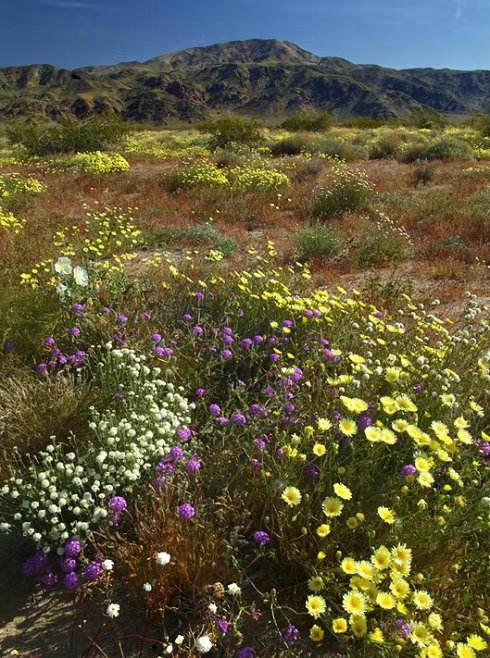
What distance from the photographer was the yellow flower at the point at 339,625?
1691 mm

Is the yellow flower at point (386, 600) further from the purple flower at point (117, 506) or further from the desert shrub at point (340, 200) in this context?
the desert shrub at point (340, 200)

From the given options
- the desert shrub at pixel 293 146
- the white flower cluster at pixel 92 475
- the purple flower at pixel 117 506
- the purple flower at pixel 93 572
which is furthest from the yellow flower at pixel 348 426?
the desert shrub at pixel 293 146

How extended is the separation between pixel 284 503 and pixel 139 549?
71 cm

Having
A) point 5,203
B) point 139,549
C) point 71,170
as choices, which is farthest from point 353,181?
point 139,549

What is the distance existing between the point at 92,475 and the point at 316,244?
6196 millimetres

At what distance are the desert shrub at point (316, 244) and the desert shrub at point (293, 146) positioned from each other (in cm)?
1290

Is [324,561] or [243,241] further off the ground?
[243,241]

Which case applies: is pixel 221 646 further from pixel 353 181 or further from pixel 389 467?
pixel 353 181

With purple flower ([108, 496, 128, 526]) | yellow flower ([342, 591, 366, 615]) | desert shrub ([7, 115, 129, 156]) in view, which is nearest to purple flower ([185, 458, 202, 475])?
→ purple flower ([108, 496, 128, 526])

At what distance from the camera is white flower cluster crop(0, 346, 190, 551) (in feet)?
7.19

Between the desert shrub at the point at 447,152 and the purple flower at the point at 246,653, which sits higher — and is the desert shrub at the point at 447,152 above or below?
above

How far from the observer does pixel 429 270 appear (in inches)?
292

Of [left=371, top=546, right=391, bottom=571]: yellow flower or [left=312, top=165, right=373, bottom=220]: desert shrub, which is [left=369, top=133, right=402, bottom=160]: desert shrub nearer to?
[left=312, top=165, right=373, bottom=220]: desert shrub

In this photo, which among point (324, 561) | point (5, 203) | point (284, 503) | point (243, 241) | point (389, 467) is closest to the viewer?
point (324, 561)
